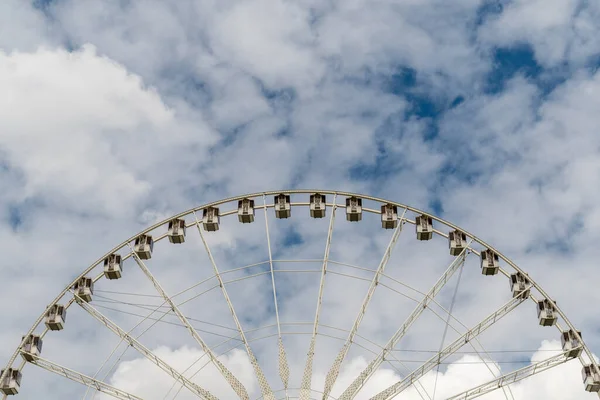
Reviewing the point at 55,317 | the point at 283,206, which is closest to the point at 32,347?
the point at 55,317

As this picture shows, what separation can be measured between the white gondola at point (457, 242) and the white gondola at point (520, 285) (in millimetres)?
2536

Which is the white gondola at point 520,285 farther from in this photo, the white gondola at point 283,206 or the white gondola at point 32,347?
the white gondola at point 32,347

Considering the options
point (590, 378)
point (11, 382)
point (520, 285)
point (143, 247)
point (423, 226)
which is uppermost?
point (423, 226)

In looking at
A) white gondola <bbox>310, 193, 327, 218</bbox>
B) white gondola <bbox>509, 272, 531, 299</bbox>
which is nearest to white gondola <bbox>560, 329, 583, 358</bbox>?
white gondola <bbox>509, 272, 531, 299</bbox>

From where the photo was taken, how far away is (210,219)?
37844 mm

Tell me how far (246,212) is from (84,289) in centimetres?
790

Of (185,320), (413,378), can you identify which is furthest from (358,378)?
(185,320)

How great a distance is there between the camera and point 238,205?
127 feet

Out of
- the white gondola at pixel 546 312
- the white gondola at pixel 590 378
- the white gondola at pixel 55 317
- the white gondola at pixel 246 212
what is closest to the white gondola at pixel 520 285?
the white gondola at pixel 546 312

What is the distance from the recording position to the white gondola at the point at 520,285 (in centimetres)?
3478

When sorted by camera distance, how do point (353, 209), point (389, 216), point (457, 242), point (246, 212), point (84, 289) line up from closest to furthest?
point (84, 289), point (457, 242), point (389, 216), point (353, 209), point (246, 212)

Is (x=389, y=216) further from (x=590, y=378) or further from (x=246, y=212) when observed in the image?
(x=590, y=378)

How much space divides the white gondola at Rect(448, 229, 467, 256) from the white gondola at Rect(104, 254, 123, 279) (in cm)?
1454

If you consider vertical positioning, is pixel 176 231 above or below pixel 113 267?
above
